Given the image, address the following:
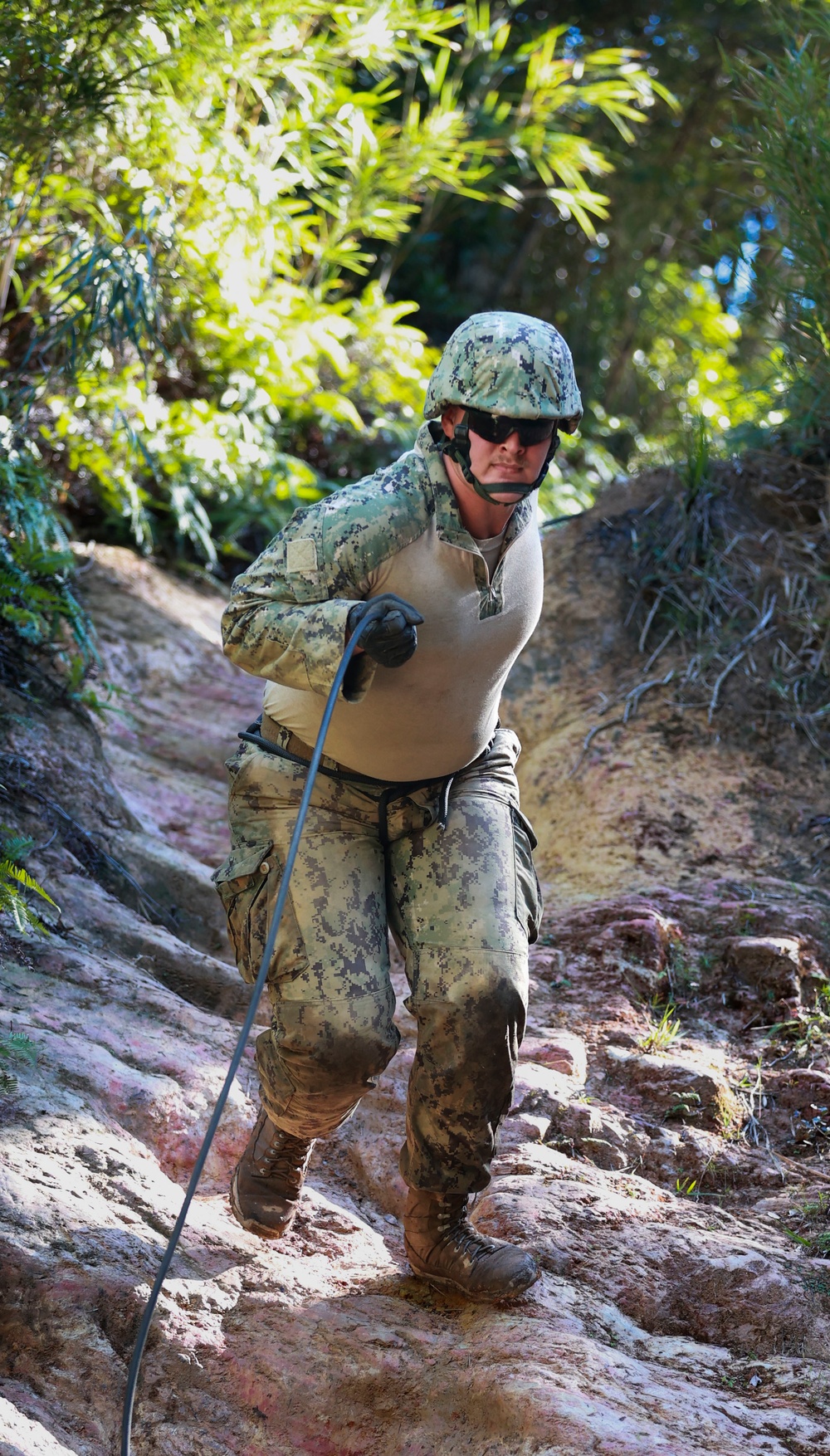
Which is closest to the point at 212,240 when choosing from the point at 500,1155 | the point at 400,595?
the point at 400,595

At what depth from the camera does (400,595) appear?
2.28 m

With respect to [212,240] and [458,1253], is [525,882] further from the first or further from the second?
[212,240]

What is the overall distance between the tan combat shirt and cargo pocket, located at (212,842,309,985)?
0.26 m

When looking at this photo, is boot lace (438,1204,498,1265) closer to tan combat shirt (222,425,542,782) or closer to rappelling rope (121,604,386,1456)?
rappelling rope (121,604,386,1456)

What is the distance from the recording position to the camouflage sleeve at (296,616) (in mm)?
2139

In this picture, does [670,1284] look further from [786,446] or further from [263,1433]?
[786,446]

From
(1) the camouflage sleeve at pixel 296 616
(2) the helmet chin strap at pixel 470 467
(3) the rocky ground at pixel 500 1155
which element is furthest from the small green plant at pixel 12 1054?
(2) the helmet chin strap at pixel 470 467

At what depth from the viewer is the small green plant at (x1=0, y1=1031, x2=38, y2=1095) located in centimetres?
239

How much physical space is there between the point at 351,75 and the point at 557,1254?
19.2 feet

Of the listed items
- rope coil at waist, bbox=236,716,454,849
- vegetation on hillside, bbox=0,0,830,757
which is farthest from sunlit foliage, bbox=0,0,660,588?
rope coil at waist, bbox=236,716,454,849

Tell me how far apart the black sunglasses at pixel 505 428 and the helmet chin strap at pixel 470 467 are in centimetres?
4

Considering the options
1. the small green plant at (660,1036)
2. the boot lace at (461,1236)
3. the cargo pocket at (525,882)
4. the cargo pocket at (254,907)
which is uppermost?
the cargo pocket at (525,882)

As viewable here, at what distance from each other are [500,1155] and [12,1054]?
1.13m

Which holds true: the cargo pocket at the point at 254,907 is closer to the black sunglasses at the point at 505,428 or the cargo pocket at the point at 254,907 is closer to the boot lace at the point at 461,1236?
the boot lace at the point at 461,1236
